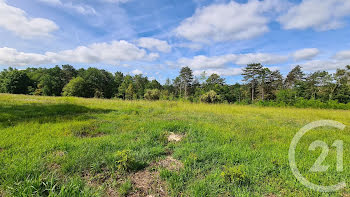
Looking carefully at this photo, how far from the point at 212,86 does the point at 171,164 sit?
126 ft

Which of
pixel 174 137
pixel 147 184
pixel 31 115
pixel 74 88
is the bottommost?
pixel 147 184

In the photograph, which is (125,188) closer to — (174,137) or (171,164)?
(171,164)

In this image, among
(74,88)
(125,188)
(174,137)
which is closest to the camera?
(125,188)

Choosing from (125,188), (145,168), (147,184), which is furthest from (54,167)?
(147,184)

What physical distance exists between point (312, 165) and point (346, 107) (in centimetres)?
1997

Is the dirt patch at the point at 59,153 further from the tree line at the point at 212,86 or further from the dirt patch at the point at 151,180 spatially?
the tree line at the point at 212,86

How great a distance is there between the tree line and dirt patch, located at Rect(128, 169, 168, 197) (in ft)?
56.0

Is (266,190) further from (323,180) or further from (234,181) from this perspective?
(323,180)

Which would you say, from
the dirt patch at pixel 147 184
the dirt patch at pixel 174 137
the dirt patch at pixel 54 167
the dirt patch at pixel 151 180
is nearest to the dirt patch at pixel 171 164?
the dirt patch at pixel 151 180

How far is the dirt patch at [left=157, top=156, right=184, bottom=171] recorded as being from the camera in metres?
2.38

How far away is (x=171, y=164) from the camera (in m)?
2.49

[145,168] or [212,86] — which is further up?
[212,86]

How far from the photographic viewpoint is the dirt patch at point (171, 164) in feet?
7.81

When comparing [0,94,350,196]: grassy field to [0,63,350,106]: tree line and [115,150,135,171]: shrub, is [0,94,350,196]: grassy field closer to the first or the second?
[115,150,135,171]: shrub
